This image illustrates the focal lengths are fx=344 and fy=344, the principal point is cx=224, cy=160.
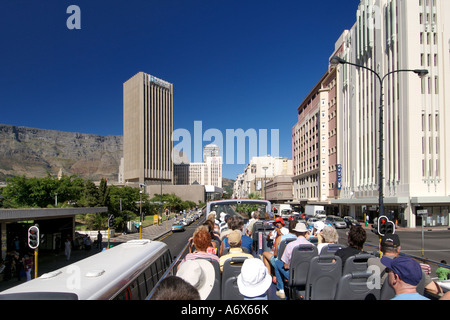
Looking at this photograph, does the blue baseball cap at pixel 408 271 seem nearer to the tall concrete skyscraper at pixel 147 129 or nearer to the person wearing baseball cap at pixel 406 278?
the person wearing baseball cap at pixel 406 278

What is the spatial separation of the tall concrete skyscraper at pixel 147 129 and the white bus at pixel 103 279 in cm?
13734

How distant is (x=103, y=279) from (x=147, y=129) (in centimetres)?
14325

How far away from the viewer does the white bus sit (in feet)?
12.4

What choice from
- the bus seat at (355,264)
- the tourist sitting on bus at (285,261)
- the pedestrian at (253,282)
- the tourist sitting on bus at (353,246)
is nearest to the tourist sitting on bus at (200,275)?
the pedestrian at (253,282)

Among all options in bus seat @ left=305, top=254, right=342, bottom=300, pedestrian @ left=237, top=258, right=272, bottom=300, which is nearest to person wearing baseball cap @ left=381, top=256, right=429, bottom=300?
pedestrian @ left=237, top=258, right=272, bottom=300

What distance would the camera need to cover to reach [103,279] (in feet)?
14.6

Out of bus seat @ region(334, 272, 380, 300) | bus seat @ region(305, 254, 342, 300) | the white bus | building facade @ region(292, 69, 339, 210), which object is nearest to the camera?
the white bus

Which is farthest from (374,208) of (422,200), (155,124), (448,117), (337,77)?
(155,124)

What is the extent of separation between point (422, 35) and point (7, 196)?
49399mm

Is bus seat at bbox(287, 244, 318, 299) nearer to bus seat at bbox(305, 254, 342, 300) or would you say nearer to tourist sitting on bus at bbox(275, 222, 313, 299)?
tourist sitting on bus at bbox(275, 222, 313, 299)

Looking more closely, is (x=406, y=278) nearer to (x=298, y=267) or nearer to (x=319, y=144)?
(x=298, y=267)

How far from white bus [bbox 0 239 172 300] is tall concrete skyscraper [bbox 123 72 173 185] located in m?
137

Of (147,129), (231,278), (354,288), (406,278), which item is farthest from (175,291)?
(147,129)

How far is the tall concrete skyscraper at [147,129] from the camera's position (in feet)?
463
